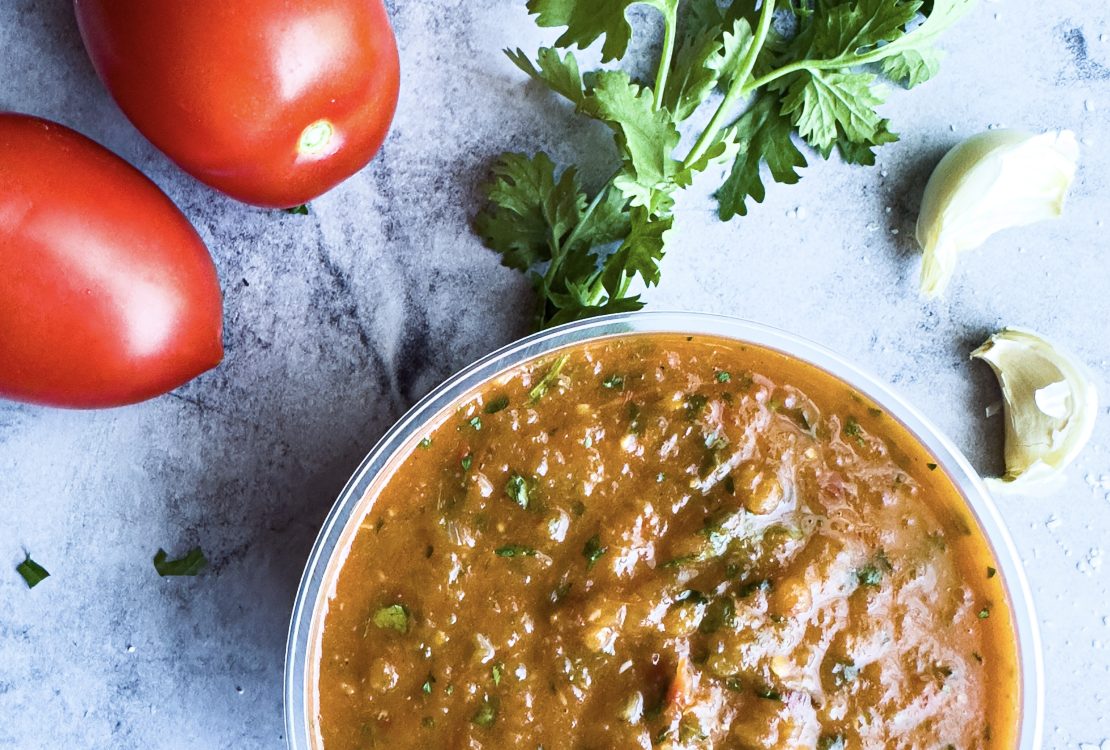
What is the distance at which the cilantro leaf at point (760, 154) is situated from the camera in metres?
2.07

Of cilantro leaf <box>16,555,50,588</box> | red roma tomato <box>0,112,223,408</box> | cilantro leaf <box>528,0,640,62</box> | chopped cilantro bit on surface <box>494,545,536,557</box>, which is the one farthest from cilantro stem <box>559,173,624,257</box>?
cilantro leaf <box>16,555,50,588</box>

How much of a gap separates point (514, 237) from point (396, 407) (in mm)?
414

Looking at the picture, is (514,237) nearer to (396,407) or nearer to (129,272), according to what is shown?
(396,407)

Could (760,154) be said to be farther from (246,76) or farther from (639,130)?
(246,76)

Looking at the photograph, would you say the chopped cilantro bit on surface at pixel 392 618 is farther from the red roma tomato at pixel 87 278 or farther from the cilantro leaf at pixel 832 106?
the cilantro leaf at pixel 832 106

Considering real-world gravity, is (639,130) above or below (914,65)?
below

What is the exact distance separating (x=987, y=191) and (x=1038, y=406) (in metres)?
Result: 0.44

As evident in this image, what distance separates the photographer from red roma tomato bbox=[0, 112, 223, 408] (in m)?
1.75

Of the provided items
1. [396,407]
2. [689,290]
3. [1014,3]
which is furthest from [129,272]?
[1014,3]

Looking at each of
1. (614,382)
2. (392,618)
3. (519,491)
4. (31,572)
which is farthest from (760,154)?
(31,572)

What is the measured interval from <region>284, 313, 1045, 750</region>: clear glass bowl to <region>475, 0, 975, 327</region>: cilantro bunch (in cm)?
14

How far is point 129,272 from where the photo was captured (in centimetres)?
180

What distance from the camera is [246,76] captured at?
172 cm

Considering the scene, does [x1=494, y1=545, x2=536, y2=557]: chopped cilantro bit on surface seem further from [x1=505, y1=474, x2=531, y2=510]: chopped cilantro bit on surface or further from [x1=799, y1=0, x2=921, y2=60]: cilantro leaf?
[x1=799, y1=0, x2=921, y2=60]: cilantro leaf
